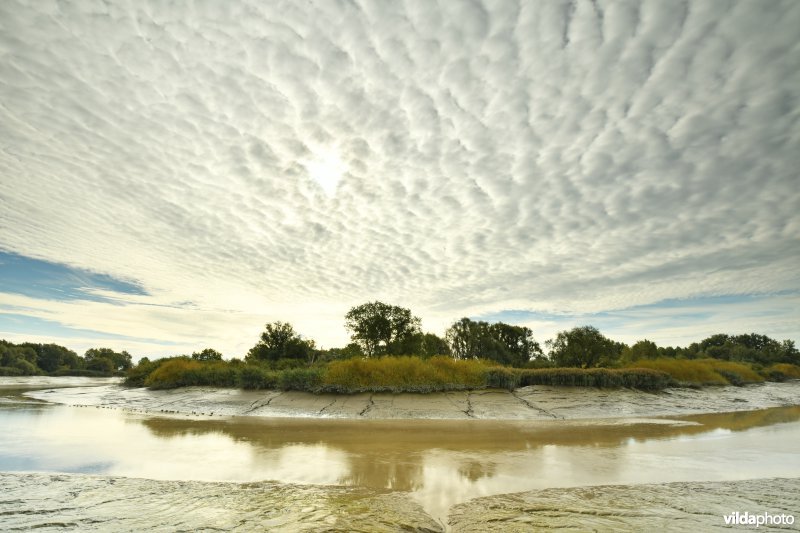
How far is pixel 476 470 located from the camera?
6664 mm

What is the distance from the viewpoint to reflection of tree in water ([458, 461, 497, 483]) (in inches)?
248

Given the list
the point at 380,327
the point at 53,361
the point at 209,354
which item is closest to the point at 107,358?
the point at 53,361

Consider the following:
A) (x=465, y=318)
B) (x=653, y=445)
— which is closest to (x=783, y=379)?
(x=465, y=318)

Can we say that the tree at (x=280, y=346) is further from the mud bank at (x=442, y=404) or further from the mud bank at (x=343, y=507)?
the mud bank at (x=343, y=507)

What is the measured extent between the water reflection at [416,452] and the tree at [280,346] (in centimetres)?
1765

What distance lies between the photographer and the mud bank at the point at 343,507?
403 cm

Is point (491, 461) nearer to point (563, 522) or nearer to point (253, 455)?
point (563, 522)

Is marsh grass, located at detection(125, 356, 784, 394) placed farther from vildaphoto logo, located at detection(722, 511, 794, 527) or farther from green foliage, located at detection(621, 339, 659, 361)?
green foliage, located at detection(621, 339, 659, 361)

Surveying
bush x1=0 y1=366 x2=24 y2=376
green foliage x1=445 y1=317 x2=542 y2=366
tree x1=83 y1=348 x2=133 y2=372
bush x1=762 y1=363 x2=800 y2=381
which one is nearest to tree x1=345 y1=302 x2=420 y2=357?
green foliage x1=445 y1=317 x2=542 y2=366

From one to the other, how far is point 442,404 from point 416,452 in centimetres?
773

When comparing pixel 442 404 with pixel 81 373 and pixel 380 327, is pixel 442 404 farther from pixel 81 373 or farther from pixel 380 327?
pixel 81 373

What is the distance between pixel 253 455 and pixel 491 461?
469cm

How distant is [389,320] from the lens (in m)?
32.1

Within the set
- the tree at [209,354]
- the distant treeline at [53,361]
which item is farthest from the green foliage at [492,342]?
the distant treeline at [53,361]
